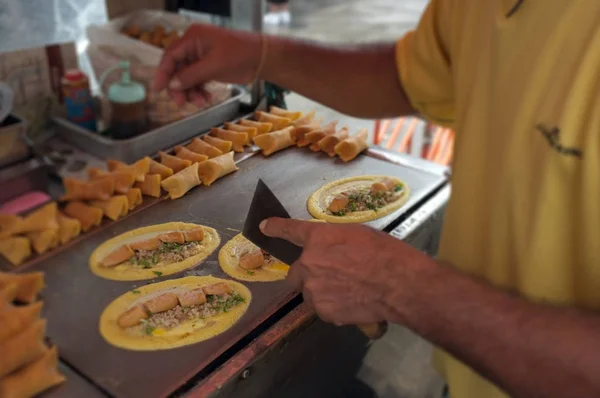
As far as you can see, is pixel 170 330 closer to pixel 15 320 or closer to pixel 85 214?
pixel 15 320

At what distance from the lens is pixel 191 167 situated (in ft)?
5.48

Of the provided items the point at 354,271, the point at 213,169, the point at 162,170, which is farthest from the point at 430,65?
the point at 162,170

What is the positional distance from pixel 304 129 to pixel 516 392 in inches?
51.1

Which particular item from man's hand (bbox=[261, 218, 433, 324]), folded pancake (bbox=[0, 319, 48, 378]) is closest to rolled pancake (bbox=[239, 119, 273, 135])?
man's hand (bbox=[261, 218, 433, 324])

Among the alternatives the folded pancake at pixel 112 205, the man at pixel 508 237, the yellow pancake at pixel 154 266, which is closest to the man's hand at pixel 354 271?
the man at pixel 508 237

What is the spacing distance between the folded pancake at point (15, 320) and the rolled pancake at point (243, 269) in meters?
0.46

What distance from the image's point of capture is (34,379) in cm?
96

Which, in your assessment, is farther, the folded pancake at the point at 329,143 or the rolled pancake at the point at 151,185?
the folded pancake at the point at 329,143

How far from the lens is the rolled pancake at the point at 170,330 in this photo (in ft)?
3.65

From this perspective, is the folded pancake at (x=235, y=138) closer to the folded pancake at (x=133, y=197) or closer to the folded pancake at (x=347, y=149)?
the folded pancake at (x=347, y=149)

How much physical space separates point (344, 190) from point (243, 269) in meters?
0.51

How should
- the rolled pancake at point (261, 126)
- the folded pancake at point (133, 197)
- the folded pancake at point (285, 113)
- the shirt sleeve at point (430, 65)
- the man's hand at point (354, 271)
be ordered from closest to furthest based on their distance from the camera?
the man's hand at point (354, 271), the shirt sleeve at point (430, 65), the folded pancake at point (133, 197), the rolled pancake at point (261, 126), the folded pancake at point (285, 113)

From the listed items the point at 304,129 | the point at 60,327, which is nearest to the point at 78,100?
the point at 304,129

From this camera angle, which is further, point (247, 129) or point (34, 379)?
point (247, 129)
